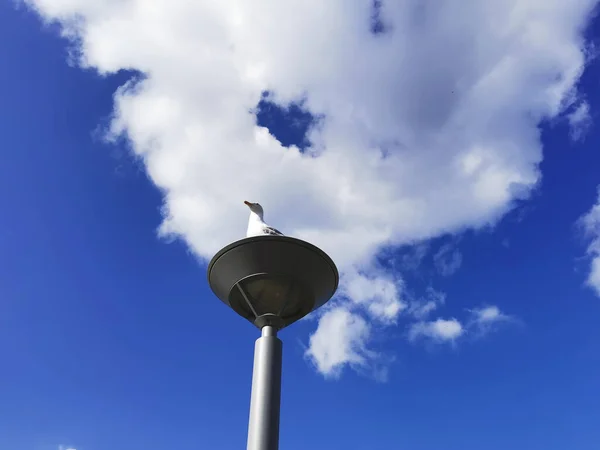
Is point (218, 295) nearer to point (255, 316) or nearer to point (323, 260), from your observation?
point (255, 316)

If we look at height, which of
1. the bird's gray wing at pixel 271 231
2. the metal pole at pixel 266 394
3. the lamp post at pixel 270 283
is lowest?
the metal pole at pixel 266 394

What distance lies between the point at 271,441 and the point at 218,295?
2921mm

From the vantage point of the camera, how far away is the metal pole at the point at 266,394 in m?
8.40

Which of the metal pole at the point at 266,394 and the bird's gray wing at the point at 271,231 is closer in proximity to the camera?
the metal pole at the point at 266,394

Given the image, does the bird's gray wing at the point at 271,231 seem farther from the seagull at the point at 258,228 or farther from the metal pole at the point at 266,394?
the metal pole at the point at 266,394

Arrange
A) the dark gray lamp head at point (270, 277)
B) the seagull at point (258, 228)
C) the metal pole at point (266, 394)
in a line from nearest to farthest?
the metal pole at point (266, 394)
the dark gray lamp head at point (270, 277)
the seagull at point (258, 228)

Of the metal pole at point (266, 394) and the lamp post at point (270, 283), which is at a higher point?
the lamp post at point (270, 283)

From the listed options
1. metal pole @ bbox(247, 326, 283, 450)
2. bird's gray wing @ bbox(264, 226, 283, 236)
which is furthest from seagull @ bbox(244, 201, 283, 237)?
metal pole @ bbox(247, 326, 283, 450)

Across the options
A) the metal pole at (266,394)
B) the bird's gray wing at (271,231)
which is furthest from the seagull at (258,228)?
the metal pole at (266,394)

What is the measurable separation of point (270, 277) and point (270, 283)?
0.12m

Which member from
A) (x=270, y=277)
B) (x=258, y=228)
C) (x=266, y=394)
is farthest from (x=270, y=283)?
(x=266, y=394)

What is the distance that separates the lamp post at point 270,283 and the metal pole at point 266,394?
0.02 metres

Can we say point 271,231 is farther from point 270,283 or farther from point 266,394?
point 266,394

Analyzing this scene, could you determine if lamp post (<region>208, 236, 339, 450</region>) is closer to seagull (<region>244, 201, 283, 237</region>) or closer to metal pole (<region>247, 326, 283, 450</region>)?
metal pole (<region>247, 326, 283, 450</region>)
